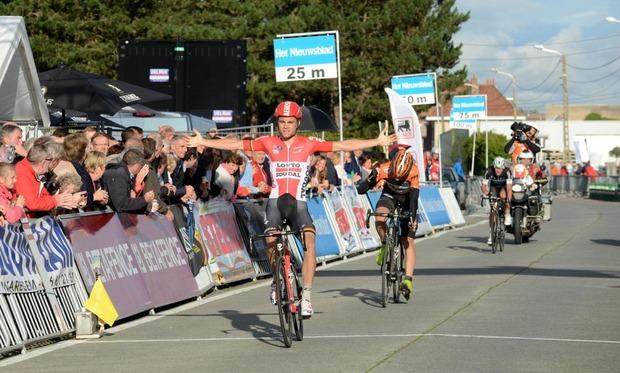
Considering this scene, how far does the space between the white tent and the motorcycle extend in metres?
10.8

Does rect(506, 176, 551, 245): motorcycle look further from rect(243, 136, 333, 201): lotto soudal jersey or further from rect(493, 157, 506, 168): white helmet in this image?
rect(243, 136, 333, 201): lotto soudal jersey

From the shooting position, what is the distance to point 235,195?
1881 cm

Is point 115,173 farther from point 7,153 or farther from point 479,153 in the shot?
point 479,153

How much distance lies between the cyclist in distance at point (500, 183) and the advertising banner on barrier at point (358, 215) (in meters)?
2.15

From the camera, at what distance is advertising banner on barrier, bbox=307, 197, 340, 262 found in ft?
72.3

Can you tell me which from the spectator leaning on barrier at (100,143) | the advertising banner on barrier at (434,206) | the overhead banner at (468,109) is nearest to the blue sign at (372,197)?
the advertising banner on barrier at (434,206)

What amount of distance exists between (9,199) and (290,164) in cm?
234

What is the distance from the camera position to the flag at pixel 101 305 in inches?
493

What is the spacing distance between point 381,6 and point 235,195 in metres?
45.0

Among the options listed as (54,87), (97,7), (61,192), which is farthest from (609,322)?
(97,7)

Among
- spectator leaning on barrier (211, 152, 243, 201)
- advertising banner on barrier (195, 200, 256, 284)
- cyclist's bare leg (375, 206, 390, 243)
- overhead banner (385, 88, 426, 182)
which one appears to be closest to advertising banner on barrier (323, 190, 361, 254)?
spectator leaning on barrier (211, 152, 243, 201)

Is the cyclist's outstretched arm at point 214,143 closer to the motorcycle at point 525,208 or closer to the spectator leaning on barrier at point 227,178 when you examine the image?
the spectator leaning on barrier at point 227,178

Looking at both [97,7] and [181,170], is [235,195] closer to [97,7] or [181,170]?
[181,170]

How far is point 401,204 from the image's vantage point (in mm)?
15711
